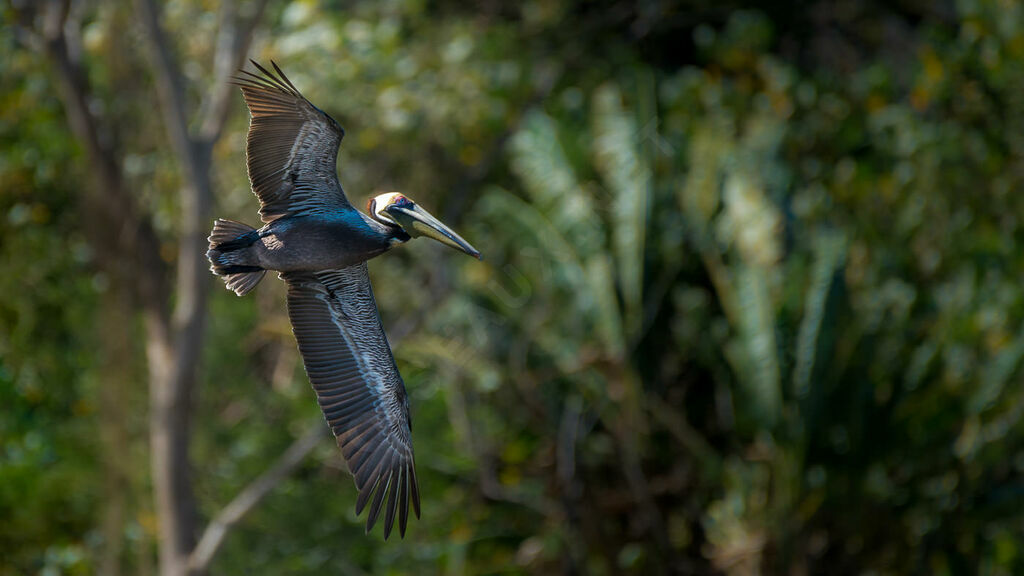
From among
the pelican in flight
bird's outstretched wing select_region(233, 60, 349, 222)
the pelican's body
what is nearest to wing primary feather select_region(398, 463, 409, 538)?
the pelican in flight

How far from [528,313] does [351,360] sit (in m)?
4.52

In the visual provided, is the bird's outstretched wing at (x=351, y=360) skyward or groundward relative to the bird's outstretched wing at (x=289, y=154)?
groundward

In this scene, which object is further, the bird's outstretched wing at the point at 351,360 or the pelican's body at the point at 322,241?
the bird's outstretched wing at the point at 351,360

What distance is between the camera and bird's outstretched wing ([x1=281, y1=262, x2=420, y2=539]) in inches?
194

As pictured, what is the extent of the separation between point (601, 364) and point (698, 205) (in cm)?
139

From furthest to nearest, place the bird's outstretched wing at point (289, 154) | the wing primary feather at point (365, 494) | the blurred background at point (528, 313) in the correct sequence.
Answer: the blurred background at point (528, 313) < the bird's outstretched wing at point (289, 154) < the wing primary feather at point (365, 494)

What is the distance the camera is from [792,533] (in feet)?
28.0

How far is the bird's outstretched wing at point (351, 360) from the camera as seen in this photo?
493cm

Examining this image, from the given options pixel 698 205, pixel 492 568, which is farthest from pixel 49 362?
pixel 698 205

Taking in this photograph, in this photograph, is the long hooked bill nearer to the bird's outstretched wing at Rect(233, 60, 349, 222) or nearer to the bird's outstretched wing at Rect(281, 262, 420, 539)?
→ the bird's outstretched wing at Rect(233, 60, 349, 222)

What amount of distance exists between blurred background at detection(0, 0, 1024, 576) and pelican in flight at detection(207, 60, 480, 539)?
3.55 m

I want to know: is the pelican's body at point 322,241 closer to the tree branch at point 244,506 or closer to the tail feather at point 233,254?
the tail feather at point 233,254

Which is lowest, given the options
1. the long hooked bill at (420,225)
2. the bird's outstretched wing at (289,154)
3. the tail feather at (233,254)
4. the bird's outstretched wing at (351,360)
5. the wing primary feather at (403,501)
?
the wing primary feather at (403,501)

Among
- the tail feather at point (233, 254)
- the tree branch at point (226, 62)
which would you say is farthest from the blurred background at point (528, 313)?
the tail feather at point (233, 254)
